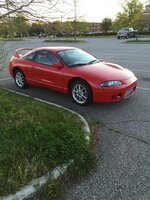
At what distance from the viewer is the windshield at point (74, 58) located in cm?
659

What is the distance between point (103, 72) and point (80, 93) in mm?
737

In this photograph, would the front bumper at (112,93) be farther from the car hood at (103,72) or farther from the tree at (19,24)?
the tree at (19,24)

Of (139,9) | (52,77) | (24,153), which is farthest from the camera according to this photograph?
(139,9)

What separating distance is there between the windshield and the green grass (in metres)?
1.85

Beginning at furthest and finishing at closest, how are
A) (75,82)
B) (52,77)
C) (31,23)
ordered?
1. (52,77)
2. (75,82)
3. (31,23)

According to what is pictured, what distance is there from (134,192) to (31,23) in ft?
12.8

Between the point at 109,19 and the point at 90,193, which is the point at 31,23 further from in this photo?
the point at 109,19

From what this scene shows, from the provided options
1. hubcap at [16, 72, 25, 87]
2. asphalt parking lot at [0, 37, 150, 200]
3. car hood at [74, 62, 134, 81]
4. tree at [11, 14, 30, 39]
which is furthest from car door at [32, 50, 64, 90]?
tree at [11, 14, 30, 39]

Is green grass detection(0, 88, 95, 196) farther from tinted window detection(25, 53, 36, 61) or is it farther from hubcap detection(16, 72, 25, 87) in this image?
hubcap detection(16, 72, 25, 87)

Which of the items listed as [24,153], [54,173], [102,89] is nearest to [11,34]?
[102,89]

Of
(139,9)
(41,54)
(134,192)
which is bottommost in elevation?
(134,192)

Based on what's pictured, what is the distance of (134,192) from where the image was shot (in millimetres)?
3109

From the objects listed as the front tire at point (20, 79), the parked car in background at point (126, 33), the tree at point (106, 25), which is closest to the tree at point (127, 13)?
the tree at point (106, 25)

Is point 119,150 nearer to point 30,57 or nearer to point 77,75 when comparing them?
point 77,75
